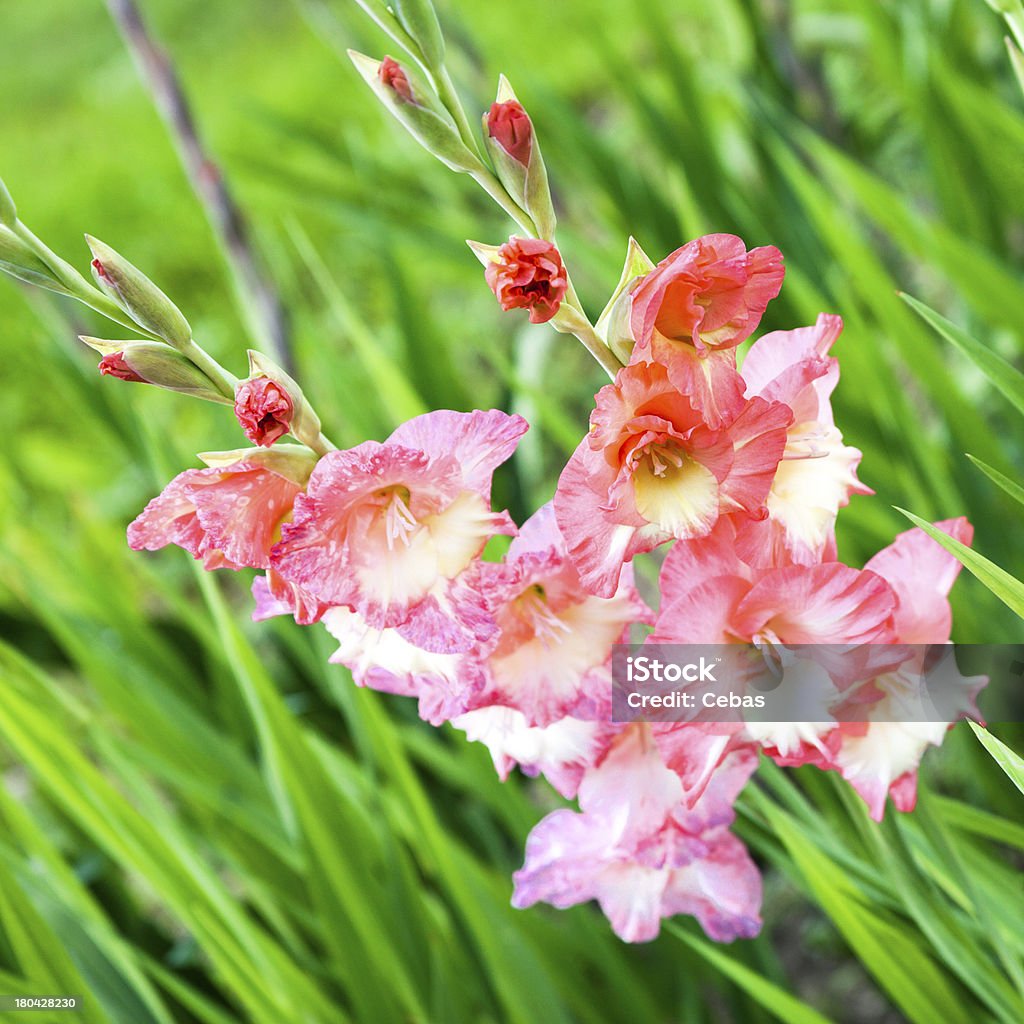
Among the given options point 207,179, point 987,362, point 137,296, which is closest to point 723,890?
point 987,362

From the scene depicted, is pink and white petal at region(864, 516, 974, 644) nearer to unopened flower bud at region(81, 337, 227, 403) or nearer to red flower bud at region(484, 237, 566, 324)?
red flower bud at region(484, 237, 566, 324)

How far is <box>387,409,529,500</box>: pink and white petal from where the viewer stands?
42cm

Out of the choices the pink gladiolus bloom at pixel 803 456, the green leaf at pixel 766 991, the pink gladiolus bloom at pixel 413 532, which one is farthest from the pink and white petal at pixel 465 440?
the green leaf at pixel 766 991

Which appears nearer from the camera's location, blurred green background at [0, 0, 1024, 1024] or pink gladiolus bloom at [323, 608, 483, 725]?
pink gladiolus bloom at [323, 608, 483, 725]

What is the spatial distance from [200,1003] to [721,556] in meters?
0.54

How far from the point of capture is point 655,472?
0.41 m

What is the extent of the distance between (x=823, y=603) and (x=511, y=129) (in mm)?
209

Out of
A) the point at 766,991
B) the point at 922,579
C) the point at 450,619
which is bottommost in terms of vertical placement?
the point at 766,991

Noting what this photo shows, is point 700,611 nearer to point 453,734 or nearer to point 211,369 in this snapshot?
point 211,369

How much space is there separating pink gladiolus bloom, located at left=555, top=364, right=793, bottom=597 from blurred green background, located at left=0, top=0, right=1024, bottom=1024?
0.59 ft

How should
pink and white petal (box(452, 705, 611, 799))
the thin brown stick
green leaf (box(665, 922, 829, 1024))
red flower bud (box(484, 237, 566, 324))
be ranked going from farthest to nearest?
1. the thin brown stick
2. green leaf (box(665, 922, 829, 1024))
3. pink and white petal (box(452, 705, 611, 799))
4. red flower bud (box(484, 237, 566, 324))

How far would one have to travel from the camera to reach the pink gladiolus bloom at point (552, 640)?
0.46m

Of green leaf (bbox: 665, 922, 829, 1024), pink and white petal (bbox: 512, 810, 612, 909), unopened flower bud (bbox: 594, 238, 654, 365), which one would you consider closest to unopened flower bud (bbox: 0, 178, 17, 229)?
unopened flower bud (bbox: 594, 238, 654, 365)

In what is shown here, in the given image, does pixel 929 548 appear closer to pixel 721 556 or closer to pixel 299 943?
pixel 721 556
